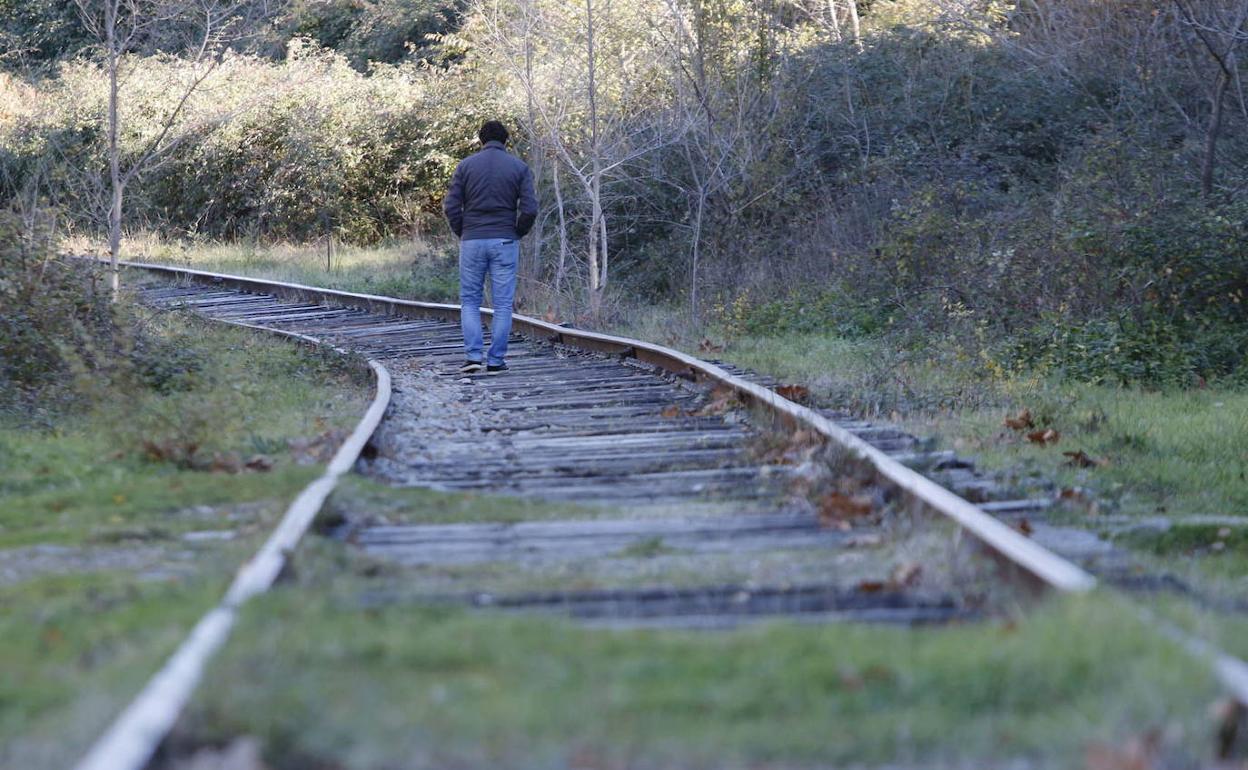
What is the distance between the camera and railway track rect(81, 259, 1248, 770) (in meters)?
3.80

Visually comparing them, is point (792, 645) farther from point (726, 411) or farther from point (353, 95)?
point (353, 95)

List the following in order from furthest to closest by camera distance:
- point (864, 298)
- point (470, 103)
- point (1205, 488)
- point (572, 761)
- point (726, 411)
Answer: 1. point (470, 103)
2. point (864, 298)
3. point (726, 411)
4. point (1205, 488)
5. point (572, 761)

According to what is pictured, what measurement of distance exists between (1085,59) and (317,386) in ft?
43.6

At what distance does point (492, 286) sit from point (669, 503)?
6.07m

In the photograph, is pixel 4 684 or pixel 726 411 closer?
pixel 4 684

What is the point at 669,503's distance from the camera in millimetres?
5691

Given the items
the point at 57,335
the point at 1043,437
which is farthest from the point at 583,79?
the point at 1043,437

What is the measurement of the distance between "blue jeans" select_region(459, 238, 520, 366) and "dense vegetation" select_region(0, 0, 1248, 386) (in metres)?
3.69

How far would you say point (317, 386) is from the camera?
11.0 m

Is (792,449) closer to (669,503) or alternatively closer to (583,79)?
(669,503)

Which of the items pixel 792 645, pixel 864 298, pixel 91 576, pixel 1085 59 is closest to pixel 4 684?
pixel 91 576

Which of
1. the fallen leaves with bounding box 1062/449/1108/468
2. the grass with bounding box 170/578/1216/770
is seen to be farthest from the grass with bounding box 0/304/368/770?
the fallen leaves with bounding box 1062/449/1108/468

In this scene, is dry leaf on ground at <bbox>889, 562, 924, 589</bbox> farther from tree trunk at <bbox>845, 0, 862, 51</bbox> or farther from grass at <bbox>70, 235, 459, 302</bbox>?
tree trunk at <bbox>845, 0, 862, 51</bbox>

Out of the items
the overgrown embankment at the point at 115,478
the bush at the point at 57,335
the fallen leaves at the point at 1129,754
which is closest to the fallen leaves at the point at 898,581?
the fallen leaves at the point at 1129,754
